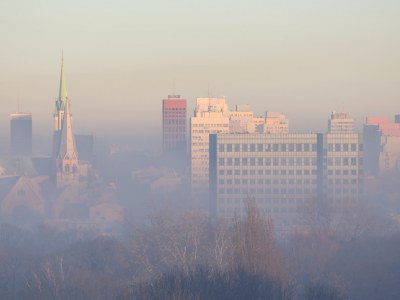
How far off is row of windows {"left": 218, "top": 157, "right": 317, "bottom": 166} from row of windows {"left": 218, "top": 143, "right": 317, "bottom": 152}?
53 centimetres

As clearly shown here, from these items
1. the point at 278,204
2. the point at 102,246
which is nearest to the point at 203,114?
the point at 278,204

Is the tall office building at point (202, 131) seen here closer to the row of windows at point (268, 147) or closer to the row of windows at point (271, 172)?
the row of windows at point (271, 172)

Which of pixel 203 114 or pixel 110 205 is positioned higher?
pixel 203 114

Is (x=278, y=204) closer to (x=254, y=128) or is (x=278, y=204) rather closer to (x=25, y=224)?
(x=25, y=224)

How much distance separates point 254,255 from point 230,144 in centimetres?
3967

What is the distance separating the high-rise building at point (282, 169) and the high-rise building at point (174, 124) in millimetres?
45954

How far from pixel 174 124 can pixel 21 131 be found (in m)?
17.1

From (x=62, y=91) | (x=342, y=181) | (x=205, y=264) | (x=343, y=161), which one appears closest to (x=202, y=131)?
(x=62, y=91)

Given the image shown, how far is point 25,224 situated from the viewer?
68.1 m

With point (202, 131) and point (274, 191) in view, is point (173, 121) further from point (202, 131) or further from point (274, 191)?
point (274, 191)

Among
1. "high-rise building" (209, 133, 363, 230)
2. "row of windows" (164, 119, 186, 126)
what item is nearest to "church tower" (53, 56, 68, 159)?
"high-rise building" (209, 133, 363, 230)

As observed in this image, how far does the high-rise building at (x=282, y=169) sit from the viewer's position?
214 feet

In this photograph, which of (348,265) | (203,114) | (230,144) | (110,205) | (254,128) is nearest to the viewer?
(348,265)

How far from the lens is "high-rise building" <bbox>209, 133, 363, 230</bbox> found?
214 ft
